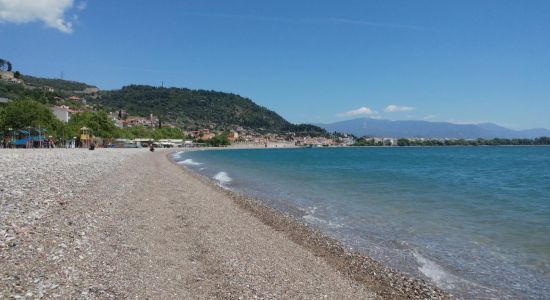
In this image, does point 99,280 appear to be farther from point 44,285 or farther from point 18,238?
point 18,238

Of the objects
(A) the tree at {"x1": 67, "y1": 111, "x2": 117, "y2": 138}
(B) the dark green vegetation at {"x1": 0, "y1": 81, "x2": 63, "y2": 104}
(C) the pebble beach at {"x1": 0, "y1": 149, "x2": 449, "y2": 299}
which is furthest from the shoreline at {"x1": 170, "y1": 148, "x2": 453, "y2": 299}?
(B) the dark green vegetation at {"x1": 0, "y1": 81, "x2": 63, "y2": 104}

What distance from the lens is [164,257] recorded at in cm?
852

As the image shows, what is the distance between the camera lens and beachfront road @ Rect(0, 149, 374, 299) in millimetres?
6453

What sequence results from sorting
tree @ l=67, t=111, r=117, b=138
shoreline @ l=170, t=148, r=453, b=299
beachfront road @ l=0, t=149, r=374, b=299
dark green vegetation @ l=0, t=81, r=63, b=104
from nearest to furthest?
beachfront road @ l=0, t=149, r=374, b=299
shoreline @ l=170, t=148, r=453, b=299
tree @ l=67, t=111, r=117, b=138
dark green vegetation @ l=0, t=81, r=63, b=104

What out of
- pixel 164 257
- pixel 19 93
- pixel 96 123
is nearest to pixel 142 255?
pixel 164 257

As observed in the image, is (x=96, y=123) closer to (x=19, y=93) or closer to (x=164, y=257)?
(x=19, y=93)

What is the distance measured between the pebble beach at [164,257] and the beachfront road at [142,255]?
0.02 m

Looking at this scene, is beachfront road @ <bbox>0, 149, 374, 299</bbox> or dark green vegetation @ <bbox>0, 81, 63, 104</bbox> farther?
dark green vegetation @ <bbox>0, 81, 63, 104</bbox>

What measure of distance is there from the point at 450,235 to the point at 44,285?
38.5 feet

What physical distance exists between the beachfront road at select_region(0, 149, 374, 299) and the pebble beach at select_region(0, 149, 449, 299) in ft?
0.06

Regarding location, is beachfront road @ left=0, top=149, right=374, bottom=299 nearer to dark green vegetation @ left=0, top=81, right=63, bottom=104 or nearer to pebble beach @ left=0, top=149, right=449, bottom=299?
pebble beach @ left=0, top=149, right=449, bottom=299

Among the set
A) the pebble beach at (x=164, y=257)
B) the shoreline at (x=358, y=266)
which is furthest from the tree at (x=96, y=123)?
the shoreline at (x=358, y=266)

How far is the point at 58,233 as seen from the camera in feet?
28.6

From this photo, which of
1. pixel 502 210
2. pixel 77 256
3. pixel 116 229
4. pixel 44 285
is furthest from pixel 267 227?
pixel 502 210
